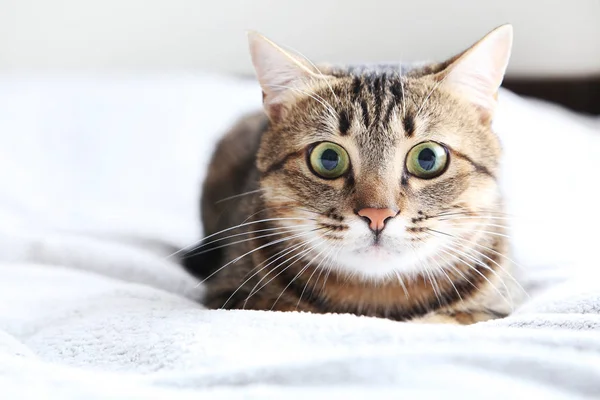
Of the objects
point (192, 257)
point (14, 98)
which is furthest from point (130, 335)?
point (14, 98)

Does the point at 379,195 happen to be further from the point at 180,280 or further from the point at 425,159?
the point at 180,280

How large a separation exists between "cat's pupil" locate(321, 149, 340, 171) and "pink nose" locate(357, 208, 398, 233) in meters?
0.13

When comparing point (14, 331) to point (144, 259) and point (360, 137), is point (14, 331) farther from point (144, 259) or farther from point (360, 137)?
point (360, 137)

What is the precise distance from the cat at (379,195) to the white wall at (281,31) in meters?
1.55

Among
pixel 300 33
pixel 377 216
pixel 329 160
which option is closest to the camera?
pixel 377 216

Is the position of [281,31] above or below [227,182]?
above

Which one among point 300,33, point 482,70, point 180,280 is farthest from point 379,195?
point 300,33

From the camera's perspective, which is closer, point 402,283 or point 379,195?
point 379,195

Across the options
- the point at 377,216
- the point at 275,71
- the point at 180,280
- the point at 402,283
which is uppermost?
the point at 275,71

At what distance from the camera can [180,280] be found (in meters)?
1.32

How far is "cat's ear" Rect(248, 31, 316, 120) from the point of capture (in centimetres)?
108

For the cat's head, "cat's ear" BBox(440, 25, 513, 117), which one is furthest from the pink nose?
"cat's ear" BBox(440, 25, 513, 117)

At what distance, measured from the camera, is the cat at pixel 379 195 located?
0.97m

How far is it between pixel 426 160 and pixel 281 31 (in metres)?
1.83
